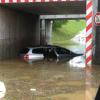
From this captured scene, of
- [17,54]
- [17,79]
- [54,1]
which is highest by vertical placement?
[54,1]

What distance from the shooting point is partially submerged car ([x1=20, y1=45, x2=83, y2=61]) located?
80.3 ft

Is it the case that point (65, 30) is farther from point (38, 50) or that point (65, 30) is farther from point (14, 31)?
point (38, 50)

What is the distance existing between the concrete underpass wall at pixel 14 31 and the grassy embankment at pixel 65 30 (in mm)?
48216

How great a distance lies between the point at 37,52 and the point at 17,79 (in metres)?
11.1

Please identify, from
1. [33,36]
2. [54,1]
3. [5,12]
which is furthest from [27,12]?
[54,1]

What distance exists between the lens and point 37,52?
25.0 m

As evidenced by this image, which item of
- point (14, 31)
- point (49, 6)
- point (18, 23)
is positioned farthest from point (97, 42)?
point (18, 23)

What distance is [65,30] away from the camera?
95.4 meters

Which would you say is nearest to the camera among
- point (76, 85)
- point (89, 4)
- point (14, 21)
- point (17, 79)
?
point (76, 85)

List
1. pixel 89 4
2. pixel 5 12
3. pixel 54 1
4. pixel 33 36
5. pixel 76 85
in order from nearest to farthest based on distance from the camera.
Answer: pixel 76 85
pixel 89 4
pixel 54 1
pixel 5 12
pixel 33 36

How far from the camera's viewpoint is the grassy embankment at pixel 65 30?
8381cm

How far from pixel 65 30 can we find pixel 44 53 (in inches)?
2761

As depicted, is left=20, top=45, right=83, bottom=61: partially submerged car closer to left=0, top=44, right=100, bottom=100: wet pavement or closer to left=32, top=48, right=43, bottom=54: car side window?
left=32, top=48, right=43, bottom=54: car side window

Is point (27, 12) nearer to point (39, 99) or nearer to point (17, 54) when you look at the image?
point (17, 54)
